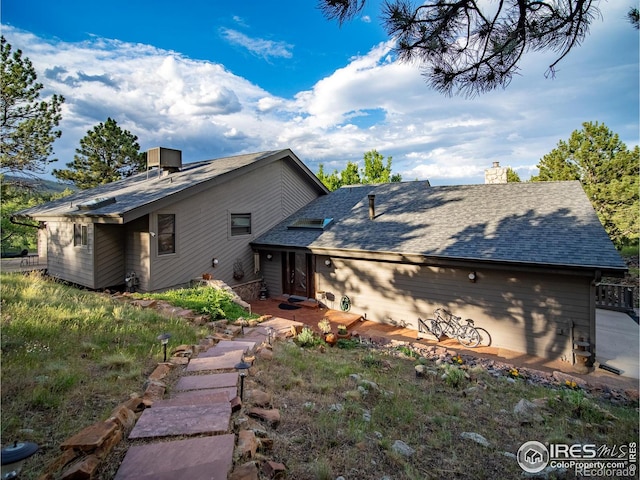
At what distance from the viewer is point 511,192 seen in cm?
1084

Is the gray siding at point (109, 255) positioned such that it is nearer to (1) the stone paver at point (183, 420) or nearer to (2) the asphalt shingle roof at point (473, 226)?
(2) the asphalt shingle roof at point (473, 226)

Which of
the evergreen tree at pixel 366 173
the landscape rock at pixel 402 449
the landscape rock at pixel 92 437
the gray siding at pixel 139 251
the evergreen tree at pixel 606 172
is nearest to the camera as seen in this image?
the landscape rock at pixel 92 437

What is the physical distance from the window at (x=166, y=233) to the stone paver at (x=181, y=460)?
8.49 metres

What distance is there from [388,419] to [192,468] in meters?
2.17

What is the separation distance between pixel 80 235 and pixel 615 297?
1842 cm

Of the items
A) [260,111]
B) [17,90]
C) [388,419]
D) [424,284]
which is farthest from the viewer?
[260,111]

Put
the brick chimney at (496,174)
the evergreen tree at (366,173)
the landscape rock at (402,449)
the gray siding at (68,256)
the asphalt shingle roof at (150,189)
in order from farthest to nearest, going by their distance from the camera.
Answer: the evergreen tree at (366,173), the brick chimney at (496,174), the gray siding at (68,256), the asphalt shingle roof at (150,189), the landscape rock at (402,449)

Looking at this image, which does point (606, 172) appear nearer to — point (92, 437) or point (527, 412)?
point (527, 412)

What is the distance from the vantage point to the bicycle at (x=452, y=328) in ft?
28.1

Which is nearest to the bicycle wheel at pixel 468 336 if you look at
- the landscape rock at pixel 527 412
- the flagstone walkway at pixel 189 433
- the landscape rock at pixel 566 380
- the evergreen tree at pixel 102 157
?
the landscape rock at pixel 566 380

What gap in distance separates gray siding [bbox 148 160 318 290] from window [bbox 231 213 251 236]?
0.15 meters

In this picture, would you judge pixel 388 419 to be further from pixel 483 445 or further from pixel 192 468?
pixel 192 468

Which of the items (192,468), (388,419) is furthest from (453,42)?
(192,468)

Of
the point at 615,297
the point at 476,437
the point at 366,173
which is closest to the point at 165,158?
the point at 476,437
